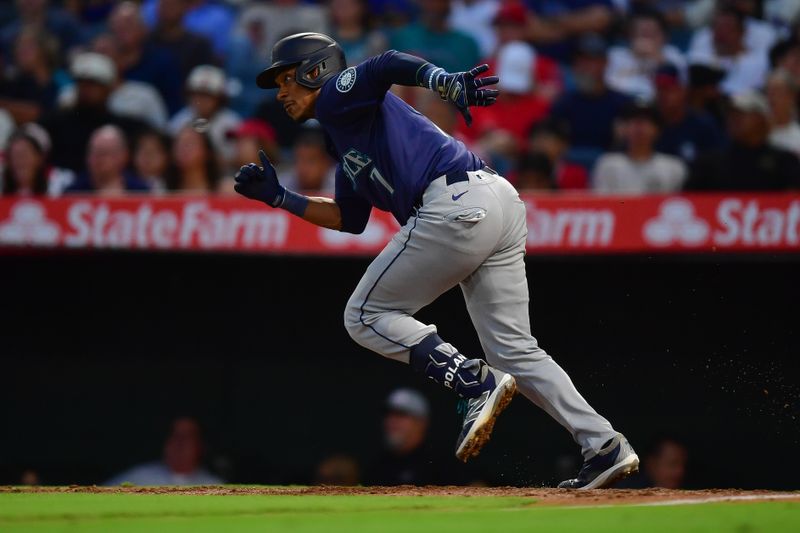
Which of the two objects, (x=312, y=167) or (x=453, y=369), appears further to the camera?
(x=312, y=167)

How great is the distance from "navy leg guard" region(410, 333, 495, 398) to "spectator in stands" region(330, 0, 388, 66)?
5.10m

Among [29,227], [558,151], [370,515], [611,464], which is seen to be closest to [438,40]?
[558,151]

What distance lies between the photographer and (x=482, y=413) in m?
4.32

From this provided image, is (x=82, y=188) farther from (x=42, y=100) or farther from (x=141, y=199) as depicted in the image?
(x=42, y=100)

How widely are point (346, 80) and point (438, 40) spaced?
188 inches

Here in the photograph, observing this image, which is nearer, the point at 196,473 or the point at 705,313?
the point at 705,313

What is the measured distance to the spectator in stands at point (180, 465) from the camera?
7.65 m

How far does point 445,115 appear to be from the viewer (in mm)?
7965

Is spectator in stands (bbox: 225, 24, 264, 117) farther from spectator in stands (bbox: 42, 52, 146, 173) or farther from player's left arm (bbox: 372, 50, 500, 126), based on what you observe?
player's left arm (bbox: 372, 50, 500, 126)

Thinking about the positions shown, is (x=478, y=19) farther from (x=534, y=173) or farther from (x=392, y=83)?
(x=392, y=83)

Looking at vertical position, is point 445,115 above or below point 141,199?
above

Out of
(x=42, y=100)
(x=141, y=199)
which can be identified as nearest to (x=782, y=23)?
(x=141, y=199)

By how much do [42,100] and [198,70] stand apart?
136 cm

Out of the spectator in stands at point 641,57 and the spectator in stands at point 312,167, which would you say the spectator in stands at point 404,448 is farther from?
the spectator in stands at point 641,57
